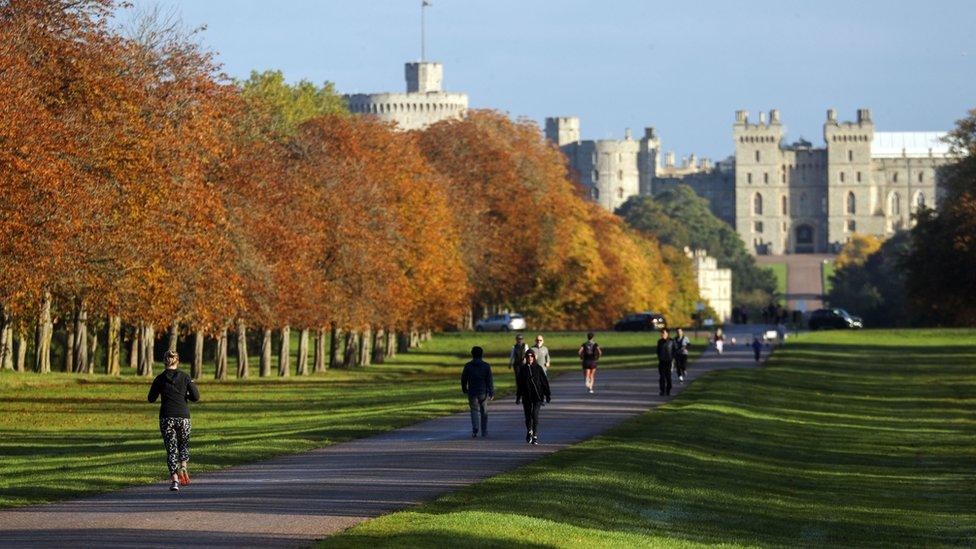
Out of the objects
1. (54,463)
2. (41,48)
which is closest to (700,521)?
(54,463)

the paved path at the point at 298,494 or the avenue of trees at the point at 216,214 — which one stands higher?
the avenue of trees at the point at 216,214

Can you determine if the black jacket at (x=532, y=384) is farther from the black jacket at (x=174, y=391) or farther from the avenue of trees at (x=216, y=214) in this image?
the avenue of trees at (x=216, y=214)

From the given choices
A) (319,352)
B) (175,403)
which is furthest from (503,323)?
(175,403)

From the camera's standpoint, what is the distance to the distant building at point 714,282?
184m

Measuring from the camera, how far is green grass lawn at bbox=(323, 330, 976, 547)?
1788 cm

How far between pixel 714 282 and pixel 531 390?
534ft

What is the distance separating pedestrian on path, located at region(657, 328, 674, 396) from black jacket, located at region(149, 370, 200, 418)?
70.2 ft

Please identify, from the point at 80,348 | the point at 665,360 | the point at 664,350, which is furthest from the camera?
the point at 80,348

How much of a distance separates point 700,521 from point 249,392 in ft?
98.6

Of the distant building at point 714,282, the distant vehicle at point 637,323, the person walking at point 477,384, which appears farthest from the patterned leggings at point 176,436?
the distant building at point 714,282

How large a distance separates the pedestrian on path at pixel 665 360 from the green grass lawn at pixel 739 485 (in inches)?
33.9

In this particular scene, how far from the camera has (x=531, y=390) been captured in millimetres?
28438

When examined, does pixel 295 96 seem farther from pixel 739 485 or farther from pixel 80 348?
pixel 739 485

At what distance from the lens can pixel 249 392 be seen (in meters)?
48.8
